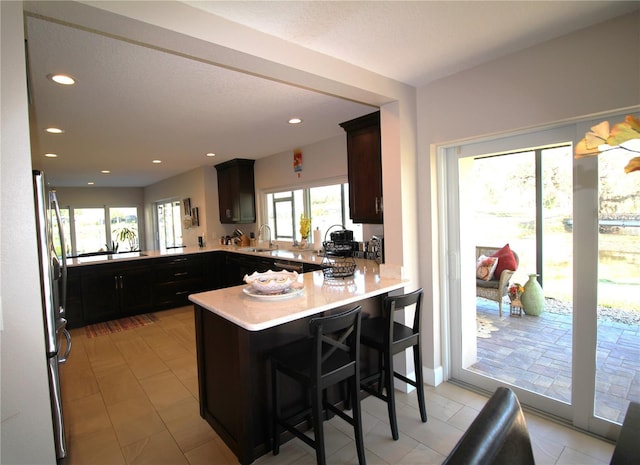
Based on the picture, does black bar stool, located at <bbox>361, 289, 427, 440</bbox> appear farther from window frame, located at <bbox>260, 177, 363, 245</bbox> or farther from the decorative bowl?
window frame, located at <bbox>260, 177, 363, 245</bbox>

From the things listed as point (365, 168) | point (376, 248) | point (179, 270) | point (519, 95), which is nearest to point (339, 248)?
point (376, 248)

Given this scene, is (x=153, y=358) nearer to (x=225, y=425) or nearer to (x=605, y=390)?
(x=225, y=425)

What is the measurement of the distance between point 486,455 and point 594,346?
1813mm

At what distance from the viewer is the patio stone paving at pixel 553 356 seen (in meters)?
2.03

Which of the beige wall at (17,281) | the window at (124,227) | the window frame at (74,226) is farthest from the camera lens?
the window at (124,227)

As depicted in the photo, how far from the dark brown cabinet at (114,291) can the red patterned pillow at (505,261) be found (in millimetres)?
4696

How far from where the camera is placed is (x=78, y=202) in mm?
9562

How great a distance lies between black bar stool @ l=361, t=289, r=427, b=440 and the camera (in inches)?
84.4

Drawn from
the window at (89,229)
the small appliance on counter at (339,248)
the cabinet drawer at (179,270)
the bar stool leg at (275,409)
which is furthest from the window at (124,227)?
the bar stool leg at (275,409)

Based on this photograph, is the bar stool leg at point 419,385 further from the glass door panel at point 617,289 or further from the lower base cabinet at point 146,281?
the lower base cabinet at point 146,281

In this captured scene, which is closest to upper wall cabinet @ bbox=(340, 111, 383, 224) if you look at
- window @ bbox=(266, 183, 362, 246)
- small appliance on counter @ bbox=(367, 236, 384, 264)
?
small appliance on counter @ bbox=(367, 236, 384, 264)

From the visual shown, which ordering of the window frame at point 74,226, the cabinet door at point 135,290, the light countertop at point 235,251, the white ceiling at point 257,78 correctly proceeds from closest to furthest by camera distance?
the white ceiling at point 257,78, the light countertop at point 235,251, the cabinet door at point 135,290, the window frame at point 74,226

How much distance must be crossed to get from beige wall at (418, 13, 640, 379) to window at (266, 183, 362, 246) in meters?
1.57

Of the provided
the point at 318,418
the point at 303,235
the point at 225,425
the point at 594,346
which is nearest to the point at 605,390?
the point at 594,346
